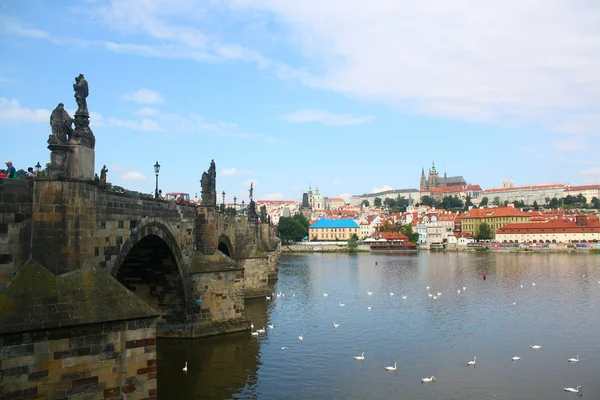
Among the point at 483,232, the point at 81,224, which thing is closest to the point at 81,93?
the point at 81,224

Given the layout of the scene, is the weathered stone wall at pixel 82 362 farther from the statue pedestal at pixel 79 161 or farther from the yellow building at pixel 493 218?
the yellow building at pixel 493 218

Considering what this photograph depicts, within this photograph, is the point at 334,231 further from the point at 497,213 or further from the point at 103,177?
the point at 103,177

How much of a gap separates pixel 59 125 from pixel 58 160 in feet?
3.05

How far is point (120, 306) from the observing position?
44.7ft

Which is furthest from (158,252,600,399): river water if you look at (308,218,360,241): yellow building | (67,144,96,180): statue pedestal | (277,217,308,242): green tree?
(308,218,360,241): yellow building

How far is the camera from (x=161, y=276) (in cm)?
2502

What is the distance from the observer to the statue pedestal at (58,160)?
13.5m

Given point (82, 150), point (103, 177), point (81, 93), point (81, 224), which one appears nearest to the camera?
point (81, 224)

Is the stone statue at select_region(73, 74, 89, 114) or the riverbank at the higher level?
the stone statue at select_region(73, 74, 89, 114)

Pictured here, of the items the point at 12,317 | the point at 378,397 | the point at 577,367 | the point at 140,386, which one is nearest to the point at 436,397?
the point at 378,397

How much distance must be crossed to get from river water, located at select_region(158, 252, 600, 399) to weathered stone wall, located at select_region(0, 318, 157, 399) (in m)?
5.21

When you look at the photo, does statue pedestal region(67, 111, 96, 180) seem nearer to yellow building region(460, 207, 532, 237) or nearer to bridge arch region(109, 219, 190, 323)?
bridge arch region(109, 219, 190, 323)

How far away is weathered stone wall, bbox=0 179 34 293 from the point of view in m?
12.3

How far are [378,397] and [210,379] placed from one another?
621 centimetres
